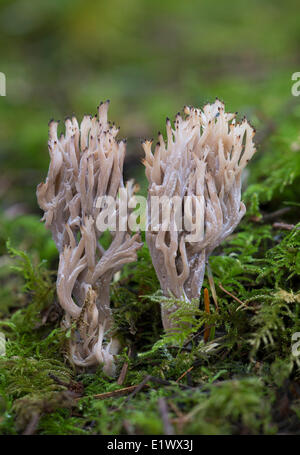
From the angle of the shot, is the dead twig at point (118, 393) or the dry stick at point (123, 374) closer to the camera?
the dead twig at point (118, 393)

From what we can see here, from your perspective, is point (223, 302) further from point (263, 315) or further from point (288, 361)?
point (288, 361)

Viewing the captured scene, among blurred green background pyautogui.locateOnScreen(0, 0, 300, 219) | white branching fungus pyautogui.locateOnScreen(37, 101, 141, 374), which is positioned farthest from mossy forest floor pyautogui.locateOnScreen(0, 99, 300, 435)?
blurred green background pyautogui.locateOnScreen(0, 0, 300, 219)

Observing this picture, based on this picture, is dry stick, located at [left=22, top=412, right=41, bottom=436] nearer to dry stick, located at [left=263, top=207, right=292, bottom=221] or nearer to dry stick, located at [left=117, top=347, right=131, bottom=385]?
dry stick, located at [left=117, top=347, right=131, bottom=385]

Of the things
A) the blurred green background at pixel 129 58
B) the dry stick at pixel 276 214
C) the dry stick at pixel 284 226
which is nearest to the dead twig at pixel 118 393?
the dry stick at pixel 284 226

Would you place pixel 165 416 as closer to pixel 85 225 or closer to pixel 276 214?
pixel 85 225

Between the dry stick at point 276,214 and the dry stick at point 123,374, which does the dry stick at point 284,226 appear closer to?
the dry stick at point 276,214

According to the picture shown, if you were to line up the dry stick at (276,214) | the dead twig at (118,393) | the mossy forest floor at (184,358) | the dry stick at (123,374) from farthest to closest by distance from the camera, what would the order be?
the dry stick at (276,214) < the dry stick at (123,374) < the dead twig at (118,393) < the mossy forest floor at (184,358)
